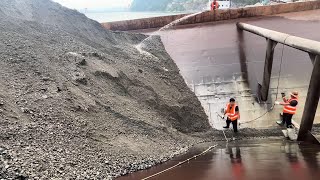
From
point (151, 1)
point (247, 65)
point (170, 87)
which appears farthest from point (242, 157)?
point (151, 1)

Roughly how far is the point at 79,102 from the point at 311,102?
5588mm

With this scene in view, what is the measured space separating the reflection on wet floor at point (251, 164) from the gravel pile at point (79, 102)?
64cm

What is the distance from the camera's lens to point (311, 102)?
884 centimetres

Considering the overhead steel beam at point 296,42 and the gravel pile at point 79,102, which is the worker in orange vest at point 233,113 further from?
the overhead steel beam at point 296,42

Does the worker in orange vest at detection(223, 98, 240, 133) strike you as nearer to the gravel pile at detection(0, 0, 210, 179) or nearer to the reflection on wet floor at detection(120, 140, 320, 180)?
the gravel pile at detection(0, 0, 210, 179)

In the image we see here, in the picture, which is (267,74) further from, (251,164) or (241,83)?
(251,164)

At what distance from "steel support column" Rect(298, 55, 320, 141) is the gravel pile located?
8.89 feet

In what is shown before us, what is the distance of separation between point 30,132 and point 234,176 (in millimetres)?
3542

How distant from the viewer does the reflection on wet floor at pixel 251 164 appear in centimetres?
602

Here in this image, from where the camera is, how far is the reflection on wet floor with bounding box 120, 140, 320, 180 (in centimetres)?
602

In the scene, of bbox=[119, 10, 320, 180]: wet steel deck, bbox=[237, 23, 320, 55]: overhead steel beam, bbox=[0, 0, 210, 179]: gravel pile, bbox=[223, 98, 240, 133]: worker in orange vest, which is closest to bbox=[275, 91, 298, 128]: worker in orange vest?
bbox=[119, 10, 320, 180]: wet steel deck

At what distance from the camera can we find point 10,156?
5223mm

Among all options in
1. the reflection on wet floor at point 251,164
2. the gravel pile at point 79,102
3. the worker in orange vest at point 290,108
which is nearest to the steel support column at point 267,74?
the worker in orange vest at point 290,108

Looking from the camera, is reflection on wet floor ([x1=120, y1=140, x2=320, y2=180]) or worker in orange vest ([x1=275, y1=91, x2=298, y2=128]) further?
worker in orange vest ([x1=275, y1=91, x2=298, y2=128])
